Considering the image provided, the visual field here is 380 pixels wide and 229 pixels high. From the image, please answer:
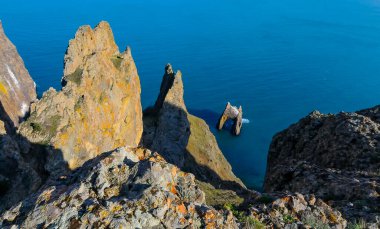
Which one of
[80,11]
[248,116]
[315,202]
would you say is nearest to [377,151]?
[315,202]

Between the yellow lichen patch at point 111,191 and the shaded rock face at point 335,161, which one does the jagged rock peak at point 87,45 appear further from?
the yellow lichen patch at point 111,191

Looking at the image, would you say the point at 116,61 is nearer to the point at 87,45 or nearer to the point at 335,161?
the point at 87,45

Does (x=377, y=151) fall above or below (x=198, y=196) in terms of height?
above

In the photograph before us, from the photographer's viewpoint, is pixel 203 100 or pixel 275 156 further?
pixel 203 100

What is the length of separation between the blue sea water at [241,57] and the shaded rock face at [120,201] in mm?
71354

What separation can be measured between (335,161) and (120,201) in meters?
Result: 19.3

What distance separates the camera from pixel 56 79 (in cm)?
12044

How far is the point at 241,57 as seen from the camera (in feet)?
495

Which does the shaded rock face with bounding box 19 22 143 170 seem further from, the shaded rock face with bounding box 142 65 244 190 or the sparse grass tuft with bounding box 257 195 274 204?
the sparse grass tuft with bounding box 257 195 274 204

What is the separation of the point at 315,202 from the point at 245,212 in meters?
3.54

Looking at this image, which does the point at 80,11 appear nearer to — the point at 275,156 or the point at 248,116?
the point at 248,116

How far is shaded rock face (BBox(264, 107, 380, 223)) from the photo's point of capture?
1953 centimetres

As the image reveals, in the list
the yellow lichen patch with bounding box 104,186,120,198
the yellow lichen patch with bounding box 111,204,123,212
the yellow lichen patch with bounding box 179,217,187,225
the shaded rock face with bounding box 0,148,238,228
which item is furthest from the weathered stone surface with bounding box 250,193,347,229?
the yellow lichen patch with bounding box 111,204,123,212

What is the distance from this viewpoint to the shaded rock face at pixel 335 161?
1953cm
